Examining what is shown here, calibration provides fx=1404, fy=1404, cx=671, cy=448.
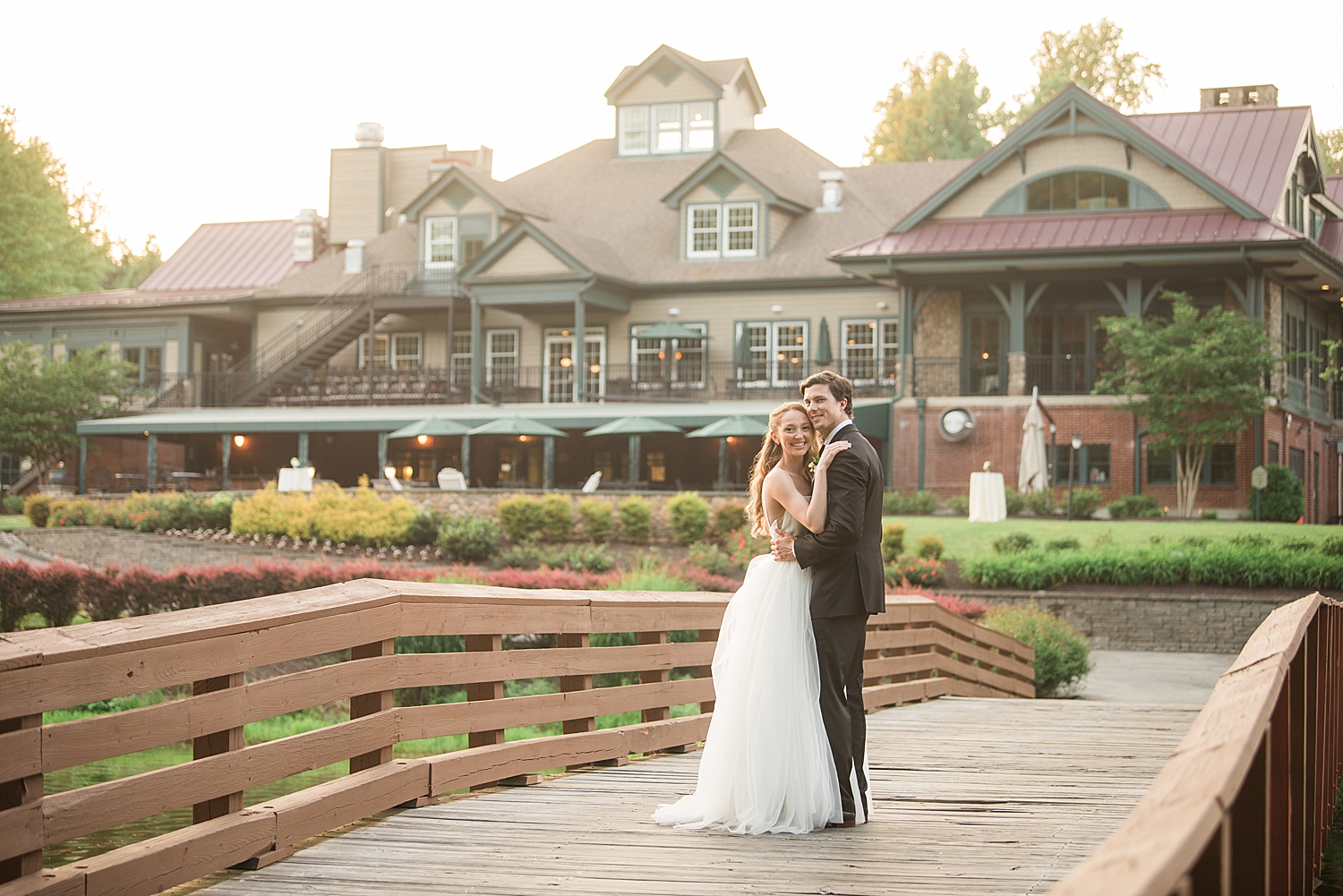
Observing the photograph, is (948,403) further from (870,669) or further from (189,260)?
(189,260)

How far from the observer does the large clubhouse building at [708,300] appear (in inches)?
1249

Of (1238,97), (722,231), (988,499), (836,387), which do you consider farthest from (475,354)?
(836,387)

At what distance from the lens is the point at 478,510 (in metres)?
30.1

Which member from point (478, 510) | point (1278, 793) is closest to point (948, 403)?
point (478, 510)

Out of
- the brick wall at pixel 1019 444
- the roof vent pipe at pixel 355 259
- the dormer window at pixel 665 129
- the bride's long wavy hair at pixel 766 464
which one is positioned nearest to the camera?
the bride's long wavy hair at pixel 766 464

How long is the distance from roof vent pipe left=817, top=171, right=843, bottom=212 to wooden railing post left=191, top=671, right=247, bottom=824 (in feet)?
113

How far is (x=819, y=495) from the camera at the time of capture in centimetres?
634

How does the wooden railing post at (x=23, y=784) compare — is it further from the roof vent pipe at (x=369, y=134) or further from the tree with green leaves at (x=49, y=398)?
the roof vent pipe at (x=369, y=134)

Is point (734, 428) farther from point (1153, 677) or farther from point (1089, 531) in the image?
point (1153, 677)

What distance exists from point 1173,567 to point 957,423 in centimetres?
935

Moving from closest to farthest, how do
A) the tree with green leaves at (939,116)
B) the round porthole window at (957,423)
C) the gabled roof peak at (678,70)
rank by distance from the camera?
the round porthole window at (957,423) < the gabled roof peak at (678,70) < the tree with green leaves at (939,116)

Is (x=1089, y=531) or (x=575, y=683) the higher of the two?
(x=1089, y=531)

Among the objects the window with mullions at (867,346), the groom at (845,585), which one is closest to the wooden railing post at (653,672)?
the groom at (845,585)

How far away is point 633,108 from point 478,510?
55.6 feet
